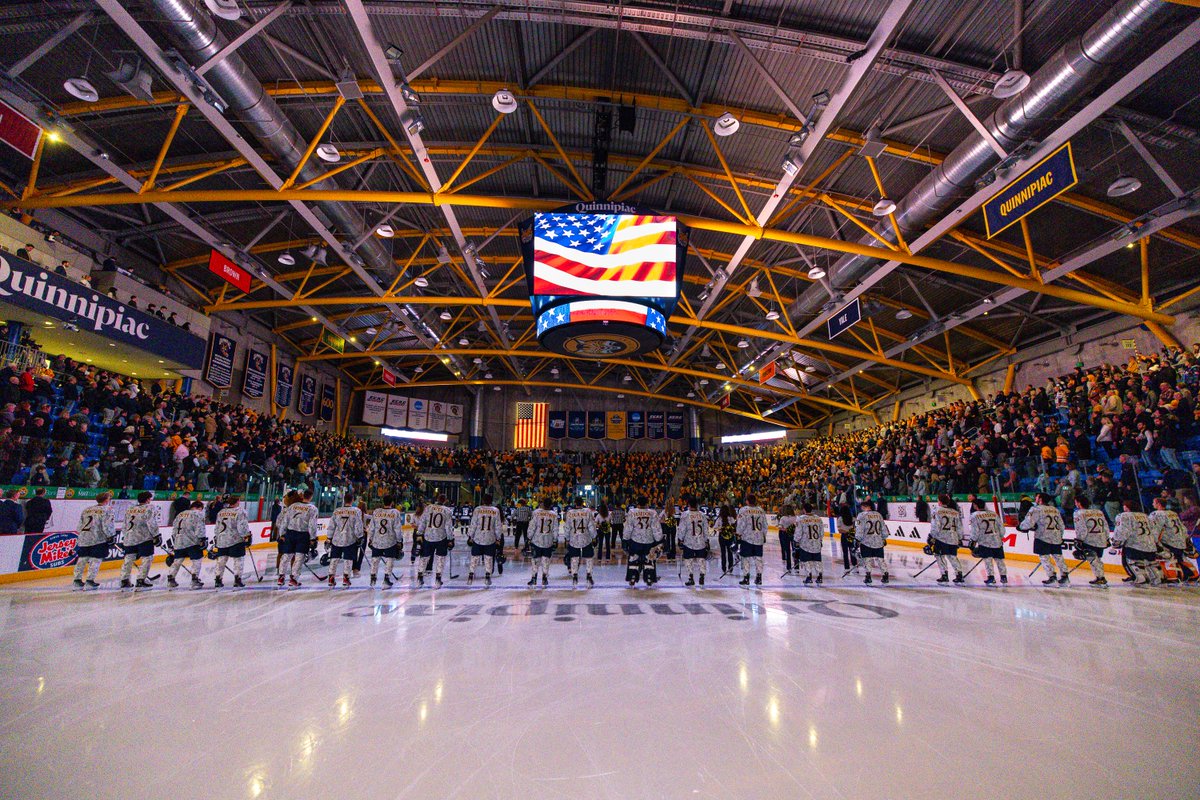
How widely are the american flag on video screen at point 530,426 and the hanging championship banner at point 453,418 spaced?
4.37 m

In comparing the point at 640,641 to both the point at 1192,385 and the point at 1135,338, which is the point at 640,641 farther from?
the point at 1135,338

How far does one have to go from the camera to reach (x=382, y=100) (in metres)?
12.4

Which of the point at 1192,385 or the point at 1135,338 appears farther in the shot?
the point at 1135,338

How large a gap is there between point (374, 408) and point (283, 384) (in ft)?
27.0

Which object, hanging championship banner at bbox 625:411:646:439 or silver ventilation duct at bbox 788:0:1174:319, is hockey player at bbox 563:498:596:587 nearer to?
silver ventilation duct at bbox 788:0:1174:319

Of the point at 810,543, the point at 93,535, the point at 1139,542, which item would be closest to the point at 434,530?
the point at 93,535

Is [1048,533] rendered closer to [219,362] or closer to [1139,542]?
[1139,542]

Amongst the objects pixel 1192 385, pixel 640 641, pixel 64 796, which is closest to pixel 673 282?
pixel 640 641

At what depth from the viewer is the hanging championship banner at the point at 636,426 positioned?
41188 mm

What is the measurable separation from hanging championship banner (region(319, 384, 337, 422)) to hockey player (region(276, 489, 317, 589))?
24.3 m

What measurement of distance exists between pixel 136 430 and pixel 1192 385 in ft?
90.5

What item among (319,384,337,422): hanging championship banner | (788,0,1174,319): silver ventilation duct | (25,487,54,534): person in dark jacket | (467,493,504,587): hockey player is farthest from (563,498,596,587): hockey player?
(319,384,337,422): hanging championship banner

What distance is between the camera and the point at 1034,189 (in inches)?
405

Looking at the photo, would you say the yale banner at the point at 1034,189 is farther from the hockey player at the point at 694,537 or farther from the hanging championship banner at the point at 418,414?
the hanging championship banner at the point at 418,414
